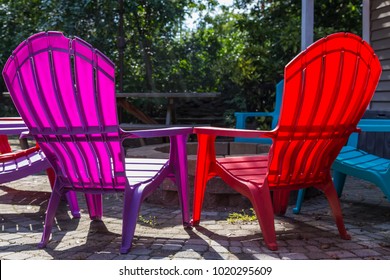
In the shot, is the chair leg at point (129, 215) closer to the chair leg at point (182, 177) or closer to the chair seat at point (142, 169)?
the chair seat at point (142, 169)

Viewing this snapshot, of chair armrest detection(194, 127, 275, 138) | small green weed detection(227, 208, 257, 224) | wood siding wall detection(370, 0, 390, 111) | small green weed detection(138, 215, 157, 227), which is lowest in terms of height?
small green weed detection(138, 215, 157, 227)

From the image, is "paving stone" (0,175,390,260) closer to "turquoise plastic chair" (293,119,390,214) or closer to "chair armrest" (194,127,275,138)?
"turquoise plastic chair" (293,119,390,214)

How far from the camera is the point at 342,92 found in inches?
112

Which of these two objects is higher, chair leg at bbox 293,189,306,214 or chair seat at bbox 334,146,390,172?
chair seat at bbox 334,146,390,172

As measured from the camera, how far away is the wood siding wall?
6660 millimetres

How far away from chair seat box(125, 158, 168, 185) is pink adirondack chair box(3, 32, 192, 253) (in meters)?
0.02

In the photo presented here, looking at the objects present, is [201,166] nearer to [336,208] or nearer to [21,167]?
[336,208]

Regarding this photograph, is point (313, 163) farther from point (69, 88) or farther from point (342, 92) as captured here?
point (69, 88)

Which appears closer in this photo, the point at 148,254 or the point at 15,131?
the point at 148,254

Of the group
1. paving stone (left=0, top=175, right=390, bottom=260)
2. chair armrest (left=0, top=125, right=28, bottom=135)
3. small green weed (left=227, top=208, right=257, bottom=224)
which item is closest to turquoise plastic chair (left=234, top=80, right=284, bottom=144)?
paving stone (left=0, top=175, right=390, bottom=260)

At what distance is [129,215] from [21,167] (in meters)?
1.25
